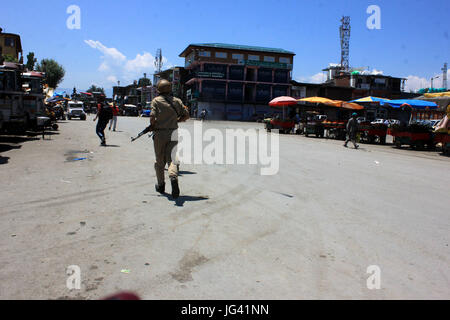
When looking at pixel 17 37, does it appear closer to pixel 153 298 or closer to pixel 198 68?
pixel 198 68

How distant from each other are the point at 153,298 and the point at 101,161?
7864mm

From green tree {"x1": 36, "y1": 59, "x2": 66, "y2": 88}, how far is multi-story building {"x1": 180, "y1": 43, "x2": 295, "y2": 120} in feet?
77.2

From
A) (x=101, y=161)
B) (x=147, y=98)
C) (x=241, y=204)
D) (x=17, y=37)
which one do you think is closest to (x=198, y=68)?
(x=17, y=37)

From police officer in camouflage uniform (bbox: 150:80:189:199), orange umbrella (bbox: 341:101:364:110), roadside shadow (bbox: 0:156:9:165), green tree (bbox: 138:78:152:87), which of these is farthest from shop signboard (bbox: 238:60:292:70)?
police officer in camouflage uniform (bbox: 150:80:189:199)

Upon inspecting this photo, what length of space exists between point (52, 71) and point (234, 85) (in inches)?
1273

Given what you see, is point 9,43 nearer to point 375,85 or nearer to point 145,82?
point 145,82

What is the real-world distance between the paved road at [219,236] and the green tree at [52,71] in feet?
212

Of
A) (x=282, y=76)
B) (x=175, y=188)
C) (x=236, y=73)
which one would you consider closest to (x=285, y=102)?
(x=175, y=188)

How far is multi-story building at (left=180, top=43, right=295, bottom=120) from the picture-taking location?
211 feet

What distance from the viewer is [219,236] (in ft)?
15.0

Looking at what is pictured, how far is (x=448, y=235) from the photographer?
5.07 meters

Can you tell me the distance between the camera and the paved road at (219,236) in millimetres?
3279

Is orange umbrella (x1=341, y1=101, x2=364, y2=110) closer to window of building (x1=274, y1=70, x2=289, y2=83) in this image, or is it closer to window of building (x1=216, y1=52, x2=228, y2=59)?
window of building (x1=274, y1=70, x2=289, y2=83)
